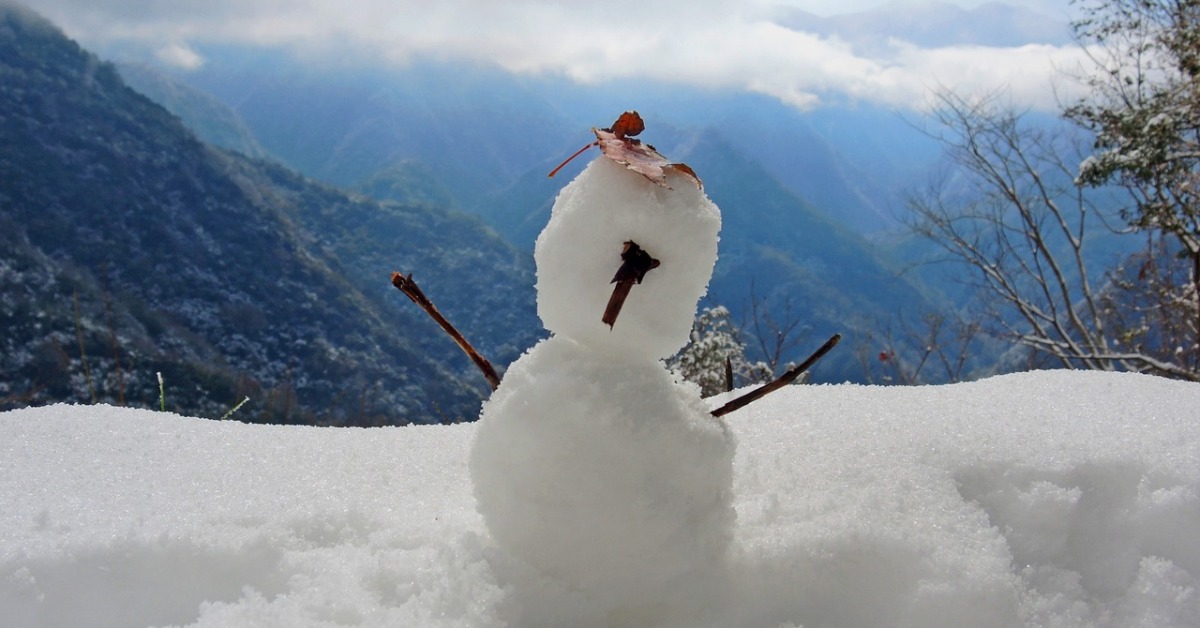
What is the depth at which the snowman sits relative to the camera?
728 millimetres

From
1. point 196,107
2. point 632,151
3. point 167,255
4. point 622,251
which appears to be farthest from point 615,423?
point 196,107

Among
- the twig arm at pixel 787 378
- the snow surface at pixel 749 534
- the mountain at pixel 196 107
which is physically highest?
the mountain at pixel 196 107

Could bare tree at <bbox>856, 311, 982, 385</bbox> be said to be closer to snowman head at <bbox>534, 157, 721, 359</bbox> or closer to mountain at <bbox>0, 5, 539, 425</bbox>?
snowman head at <bbox>534, 157, 721, 359</bbox>

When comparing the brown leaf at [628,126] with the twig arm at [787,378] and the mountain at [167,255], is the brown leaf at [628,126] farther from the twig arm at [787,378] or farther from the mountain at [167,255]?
the mountain at [167,255]

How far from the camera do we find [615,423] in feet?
2.44

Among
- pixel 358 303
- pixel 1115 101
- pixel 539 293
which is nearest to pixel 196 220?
pixel 358 303

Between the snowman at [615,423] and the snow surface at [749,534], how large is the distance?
0.04 m

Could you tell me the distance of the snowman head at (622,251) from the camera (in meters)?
0.72

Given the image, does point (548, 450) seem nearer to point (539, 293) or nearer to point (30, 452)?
point (539, 293)

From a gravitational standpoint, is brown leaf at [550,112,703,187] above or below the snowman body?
above

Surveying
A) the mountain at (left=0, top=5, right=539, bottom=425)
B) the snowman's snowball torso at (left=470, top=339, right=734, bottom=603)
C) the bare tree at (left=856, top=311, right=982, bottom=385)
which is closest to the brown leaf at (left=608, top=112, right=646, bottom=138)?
the snowman's snowball torso at (left=470, top=339, right=734, bottom=603)

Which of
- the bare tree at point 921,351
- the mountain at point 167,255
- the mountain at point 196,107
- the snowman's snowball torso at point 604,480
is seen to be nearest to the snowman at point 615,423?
the snowman's snowball torso at point 604,480

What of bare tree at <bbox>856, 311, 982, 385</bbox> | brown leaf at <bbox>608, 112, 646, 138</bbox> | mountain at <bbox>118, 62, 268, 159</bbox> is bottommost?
brown leaf at <bbox>608, 112, 646, 138</bbox>

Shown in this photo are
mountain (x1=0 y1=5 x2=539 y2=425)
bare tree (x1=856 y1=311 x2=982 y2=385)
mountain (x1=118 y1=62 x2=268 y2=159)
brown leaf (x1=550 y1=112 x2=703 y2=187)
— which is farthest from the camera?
mountain (x1=118 y1=62 x2=268 y2=159)
